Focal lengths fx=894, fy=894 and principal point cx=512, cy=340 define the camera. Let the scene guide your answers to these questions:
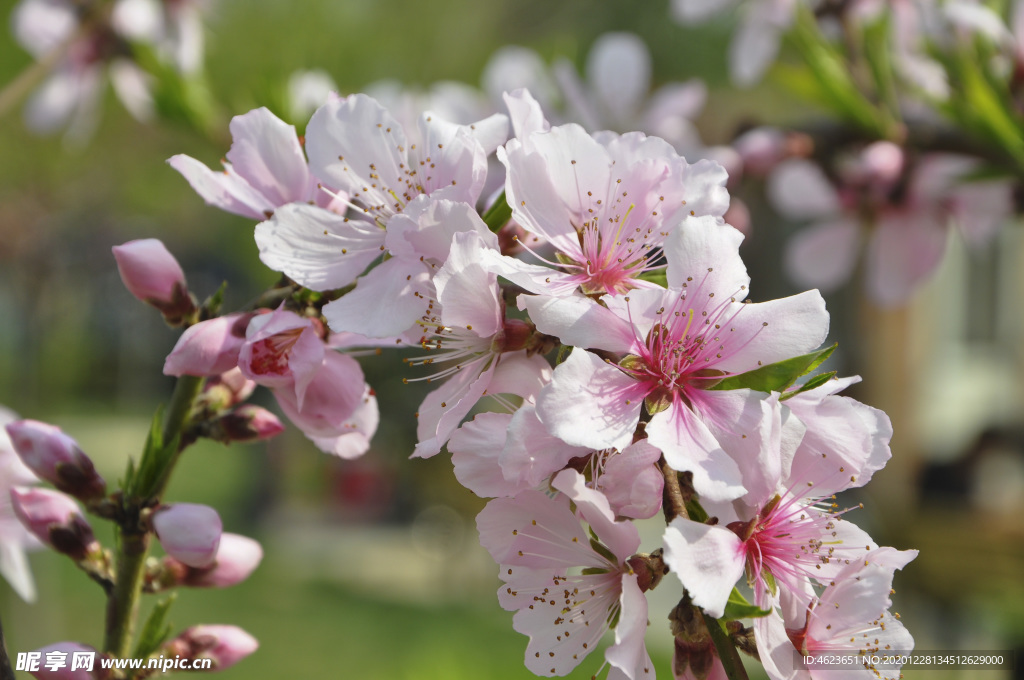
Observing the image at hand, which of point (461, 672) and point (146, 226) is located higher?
point (146, 226)

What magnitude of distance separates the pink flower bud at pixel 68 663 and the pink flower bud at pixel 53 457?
0.13m

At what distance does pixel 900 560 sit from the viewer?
699 mm

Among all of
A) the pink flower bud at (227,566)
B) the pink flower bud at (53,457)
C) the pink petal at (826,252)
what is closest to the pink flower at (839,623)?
the pink flower bud at (227,566)

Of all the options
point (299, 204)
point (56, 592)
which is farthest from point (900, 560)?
point (56, 592)

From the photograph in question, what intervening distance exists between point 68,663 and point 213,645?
0.49 ft

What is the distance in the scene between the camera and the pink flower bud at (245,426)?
2.67ft

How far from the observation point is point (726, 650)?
67cm

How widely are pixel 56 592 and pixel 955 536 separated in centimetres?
556

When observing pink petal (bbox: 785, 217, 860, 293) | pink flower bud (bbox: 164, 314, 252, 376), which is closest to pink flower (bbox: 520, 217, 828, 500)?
pink flower bud (bbox: 164, 314, 252, 376)

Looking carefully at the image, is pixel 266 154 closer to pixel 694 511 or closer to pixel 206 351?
pixel 206 351

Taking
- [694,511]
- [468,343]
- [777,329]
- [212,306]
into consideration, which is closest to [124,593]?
[212,306]

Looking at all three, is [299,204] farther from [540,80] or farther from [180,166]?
[540,80]

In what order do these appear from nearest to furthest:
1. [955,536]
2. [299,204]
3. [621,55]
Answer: [299,204] < [621,55] < [955,536]

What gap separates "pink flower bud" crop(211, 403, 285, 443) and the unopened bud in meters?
0.11
